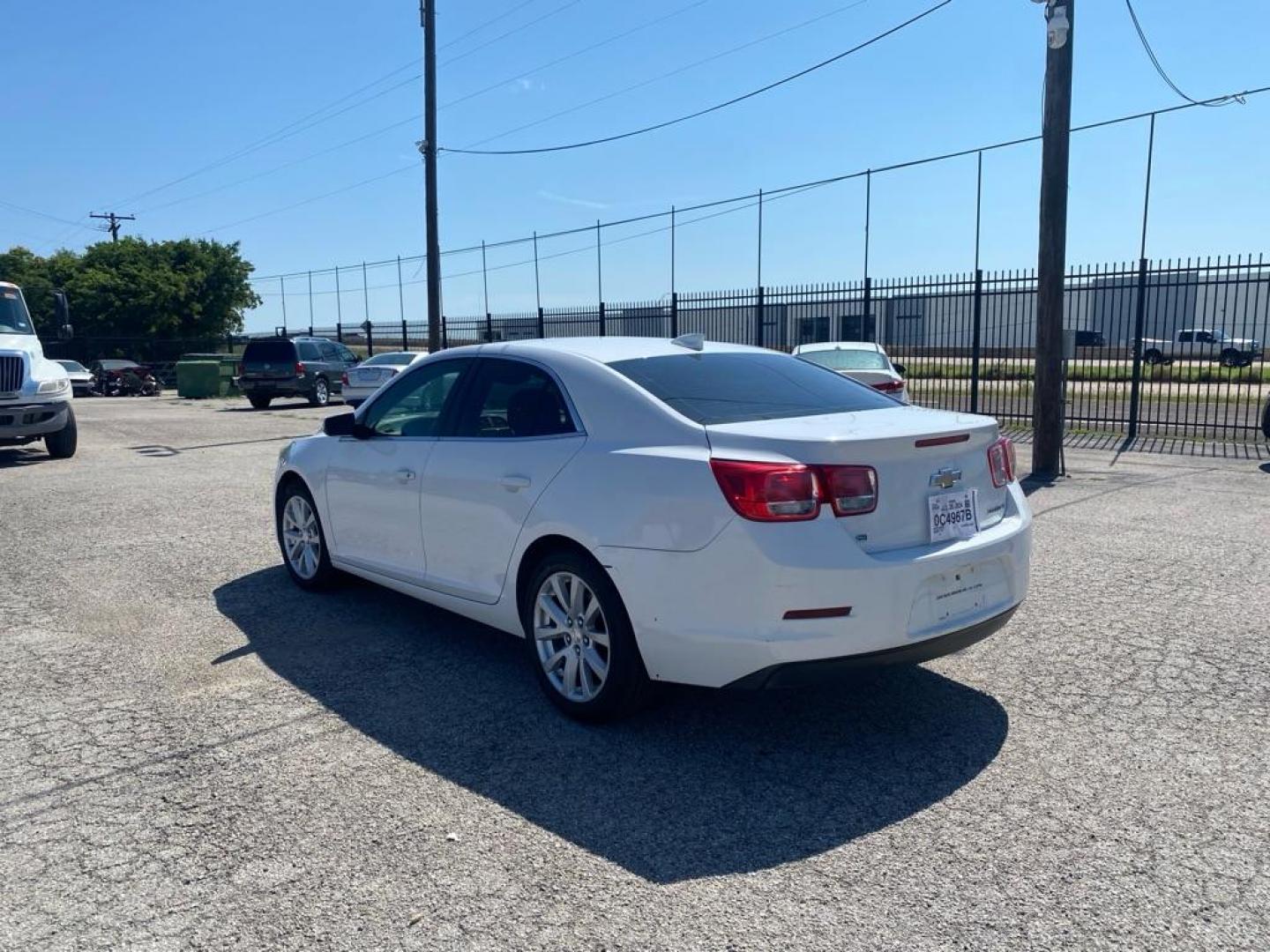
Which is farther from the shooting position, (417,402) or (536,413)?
(417,402)

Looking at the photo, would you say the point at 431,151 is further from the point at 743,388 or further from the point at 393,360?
the point at 743,388

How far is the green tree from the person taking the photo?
4331 centimetres

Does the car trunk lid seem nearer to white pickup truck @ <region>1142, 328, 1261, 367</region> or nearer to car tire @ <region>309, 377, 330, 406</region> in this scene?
white pickup truck @ <region>1142, 328, 1261, 367</region>

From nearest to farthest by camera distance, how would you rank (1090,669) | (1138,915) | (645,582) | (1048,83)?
(1138,915), (645,582), (1090,669), (1048,83)

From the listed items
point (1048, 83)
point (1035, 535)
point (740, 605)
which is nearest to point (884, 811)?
point (740, 605)

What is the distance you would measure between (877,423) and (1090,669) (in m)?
1.77

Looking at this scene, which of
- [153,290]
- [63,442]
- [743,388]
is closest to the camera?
[743,388]

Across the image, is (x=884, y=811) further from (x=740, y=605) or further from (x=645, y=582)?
(x=645, y=582)

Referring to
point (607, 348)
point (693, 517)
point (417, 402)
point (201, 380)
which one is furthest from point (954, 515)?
point (201, 380)

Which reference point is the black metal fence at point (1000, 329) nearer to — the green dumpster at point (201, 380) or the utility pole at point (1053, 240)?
the utility pole at point (1053, 240)

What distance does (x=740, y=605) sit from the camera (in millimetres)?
3535

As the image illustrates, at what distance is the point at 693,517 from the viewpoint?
3.62m

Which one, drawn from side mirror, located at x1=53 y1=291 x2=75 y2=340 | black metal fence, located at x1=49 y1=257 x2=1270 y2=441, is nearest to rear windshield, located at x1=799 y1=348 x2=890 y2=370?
black metal fence, located at x1=49 y1=257 x2=1270 y2=441

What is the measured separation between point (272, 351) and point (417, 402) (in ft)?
69.9
